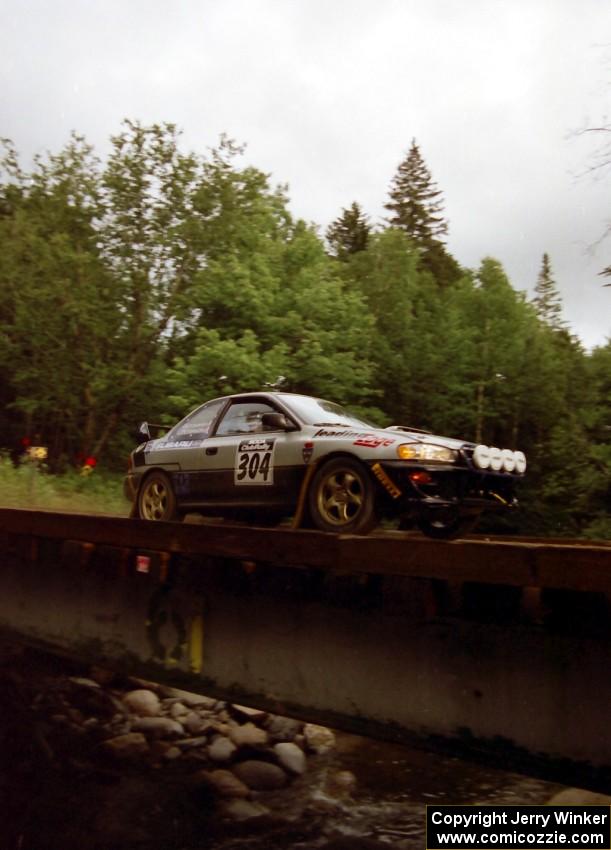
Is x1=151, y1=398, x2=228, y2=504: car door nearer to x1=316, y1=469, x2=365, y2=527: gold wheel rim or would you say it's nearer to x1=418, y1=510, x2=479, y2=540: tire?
x1=316, y1=469, x2=365, y2=527: gold wheel rim

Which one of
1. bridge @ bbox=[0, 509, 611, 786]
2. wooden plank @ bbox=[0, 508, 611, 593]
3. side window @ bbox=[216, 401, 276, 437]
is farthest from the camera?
side window @ bbox=[216, 401, 276, 437]

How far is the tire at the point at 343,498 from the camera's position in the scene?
6785mm

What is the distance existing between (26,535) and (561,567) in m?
6.12

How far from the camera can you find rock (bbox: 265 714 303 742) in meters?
13.0

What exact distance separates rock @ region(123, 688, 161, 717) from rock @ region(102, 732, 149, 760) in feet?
3.80

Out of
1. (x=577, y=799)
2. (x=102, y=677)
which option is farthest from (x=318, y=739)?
(x=577, y=799)

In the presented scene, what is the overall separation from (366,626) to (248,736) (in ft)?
25.1

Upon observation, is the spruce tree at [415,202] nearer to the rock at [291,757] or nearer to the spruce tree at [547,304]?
the spruce tree at [547,304]

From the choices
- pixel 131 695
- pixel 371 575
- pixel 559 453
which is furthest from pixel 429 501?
pixel 559 453

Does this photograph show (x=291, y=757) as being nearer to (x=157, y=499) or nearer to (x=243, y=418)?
(x=157, y=499)

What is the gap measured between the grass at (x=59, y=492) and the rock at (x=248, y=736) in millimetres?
5902

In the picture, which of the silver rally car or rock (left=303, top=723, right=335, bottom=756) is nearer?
the silver rally car

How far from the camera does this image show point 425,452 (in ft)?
22.0

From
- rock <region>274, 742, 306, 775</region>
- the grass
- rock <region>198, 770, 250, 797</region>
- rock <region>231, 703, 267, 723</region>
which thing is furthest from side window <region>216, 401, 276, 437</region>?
the grass
